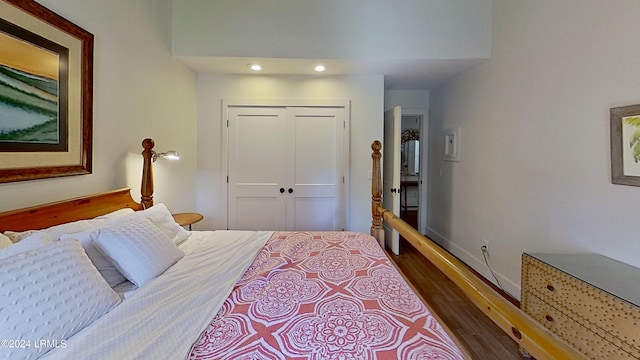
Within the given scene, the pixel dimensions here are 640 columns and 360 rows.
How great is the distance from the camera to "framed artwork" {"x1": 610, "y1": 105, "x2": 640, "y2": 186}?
1.79 meters

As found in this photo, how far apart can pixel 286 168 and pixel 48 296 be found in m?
3.01

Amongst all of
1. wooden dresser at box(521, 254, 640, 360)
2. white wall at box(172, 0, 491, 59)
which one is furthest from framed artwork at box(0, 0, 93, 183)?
wooden dresser at box(521, 254, 640, 360)

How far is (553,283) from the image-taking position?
1868 mm

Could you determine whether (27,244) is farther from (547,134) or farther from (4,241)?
(547,134)

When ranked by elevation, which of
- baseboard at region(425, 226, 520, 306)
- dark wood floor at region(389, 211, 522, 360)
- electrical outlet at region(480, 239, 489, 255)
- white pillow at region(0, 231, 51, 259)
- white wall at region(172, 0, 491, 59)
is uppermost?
white wall at region(172, 0, 491, 59)

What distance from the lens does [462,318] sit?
2512 millimetres

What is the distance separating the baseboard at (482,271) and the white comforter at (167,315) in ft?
8.32

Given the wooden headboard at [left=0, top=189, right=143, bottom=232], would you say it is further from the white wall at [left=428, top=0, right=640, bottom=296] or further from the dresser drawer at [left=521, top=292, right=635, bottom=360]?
the white wall at [left=428, top=0, right=640, bottom=296]

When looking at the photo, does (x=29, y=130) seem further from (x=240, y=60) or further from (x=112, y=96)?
(x=240, y=60)

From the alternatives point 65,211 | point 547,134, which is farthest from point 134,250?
point 547,134

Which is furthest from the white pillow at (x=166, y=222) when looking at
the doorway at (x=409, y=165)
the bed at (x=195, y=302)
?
the doorway at (x=409, y=165)

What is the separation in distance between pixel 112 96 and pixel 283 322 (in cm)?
207

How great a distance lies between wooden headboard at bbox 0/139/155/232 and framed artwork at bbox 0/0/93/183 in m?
0.17

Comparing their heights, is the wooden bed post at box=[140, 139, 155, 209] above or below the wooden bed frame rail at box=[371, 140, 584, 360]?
above
